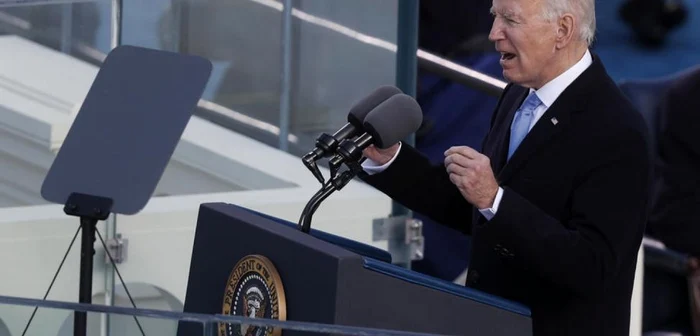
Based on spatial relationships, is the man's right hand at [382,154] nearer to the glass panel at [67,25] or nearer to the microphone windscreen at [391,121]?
the microphone windscreen at [391,121]

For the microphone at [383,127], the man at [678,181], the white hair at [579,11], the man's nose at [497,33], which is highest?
the man at [678,181]

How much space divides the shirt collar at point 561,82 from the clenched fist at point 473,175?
288 millimetres

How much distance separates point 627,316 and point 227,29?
208 centimetres

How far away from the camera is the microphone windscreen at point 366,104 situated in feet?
6.72

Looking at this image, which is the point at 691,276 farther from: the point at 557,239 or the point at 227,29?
the point at 557,239

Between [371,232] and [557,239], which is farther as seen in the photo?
[371,232]

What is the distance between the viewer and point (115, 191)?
309cm

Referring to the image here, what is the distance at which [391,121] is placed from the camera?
80.1 inches

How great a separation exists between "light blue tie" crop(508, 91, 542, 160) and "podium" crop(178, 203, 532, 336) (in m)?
0.41

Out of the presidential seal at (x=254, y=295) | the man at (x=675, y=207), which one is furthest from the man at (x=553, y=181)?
the man at (x=675, y=207)

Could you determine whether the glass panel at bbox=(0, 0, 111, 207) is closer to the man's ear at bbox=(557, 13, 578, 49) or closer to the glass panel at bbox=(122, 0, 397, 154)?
the glass panel at bbox=(122, 0, 397, 154)

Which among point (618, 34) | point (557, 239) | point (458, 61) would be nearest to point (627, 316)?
point (557, 239)

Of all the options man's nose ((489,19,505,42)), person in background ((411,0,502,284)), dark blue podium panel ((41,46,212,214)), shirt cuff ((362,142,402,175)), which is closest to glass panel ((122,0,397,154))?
dark blue podium panel ((41,46,212,214))

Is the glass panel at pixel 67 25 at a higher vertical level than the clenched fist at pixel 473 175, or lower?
higher
